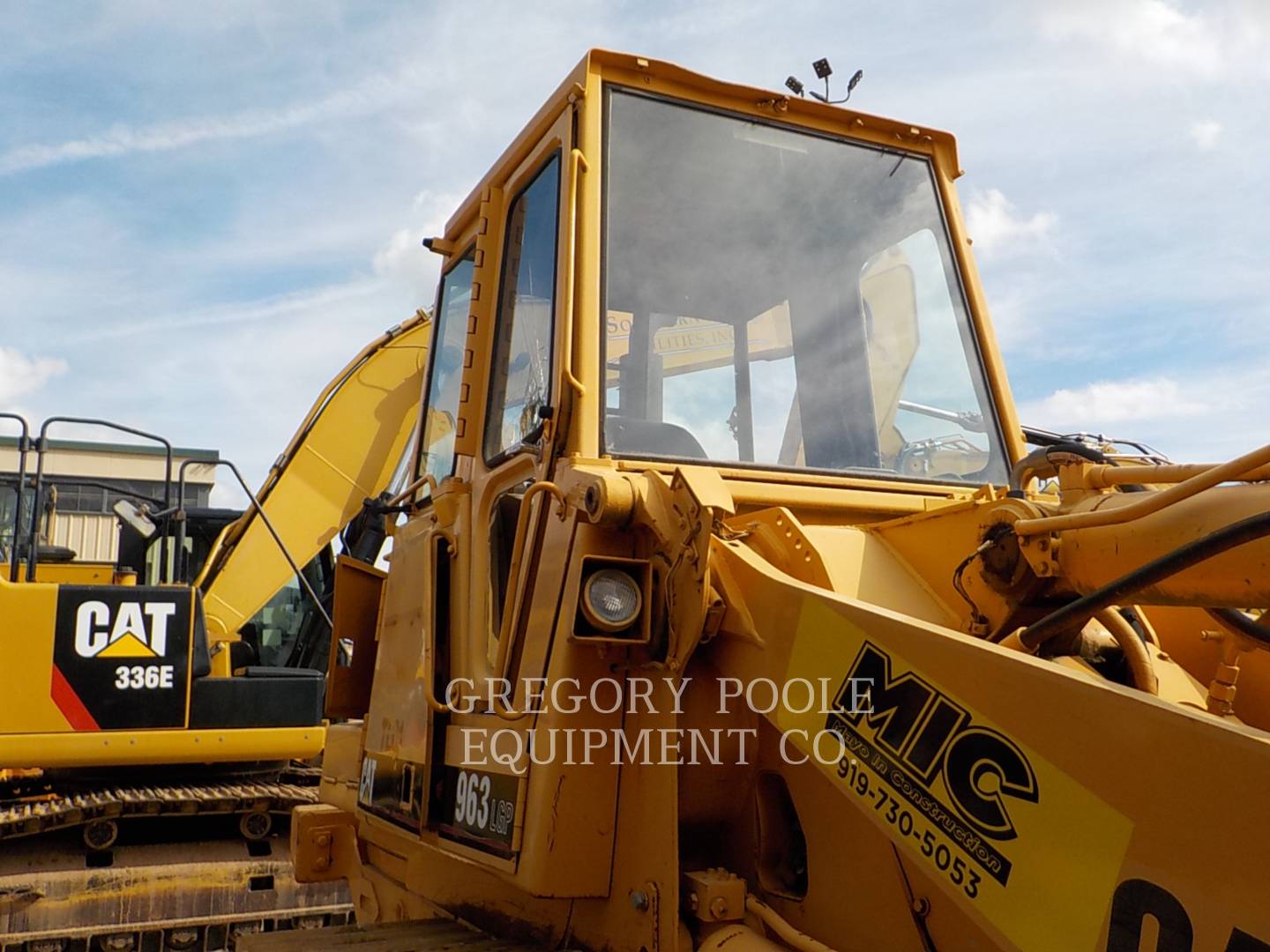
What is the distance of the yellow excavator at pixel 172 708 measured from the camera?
21.6 feet

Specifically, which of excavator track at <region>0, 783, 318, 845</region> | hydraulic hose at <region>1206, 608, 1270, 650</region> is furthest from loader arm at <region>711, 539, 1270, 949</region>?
excavator track at <region>0, 783, 318, 845</region>

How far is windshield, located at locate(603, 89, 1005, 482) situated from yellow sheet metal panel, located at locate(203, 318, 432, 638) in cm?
464

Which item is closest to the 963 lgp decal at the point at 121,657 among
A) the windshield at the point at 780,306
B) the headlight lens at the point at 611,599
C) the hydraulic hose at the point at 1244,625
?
the windshield at the point at 780,306

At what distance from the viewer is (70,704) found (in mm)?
6727

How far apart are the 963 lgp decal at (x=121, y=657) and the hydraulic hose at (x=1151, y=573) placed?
5.88 metres

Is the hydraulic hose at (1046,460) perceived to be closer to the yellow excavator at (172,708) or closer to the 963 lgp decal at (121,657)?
the yellow excavator at (172,708)

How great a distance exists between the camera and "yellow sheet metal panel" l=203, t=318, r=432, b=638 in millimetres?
7828

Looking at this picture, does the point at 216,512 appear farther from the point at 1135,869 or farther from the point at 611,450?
the point at 1135,869

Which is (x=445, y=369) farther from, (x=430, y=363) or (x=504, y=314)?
(x=504, y=314)

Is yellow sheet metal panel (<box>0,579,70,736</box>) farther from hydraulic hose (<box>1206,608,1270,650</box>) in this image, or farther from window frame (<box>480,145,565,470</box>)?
hydraulic hose (<box>1206,608,1270,650</box>)

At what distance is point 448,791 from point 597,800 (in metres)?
0.70

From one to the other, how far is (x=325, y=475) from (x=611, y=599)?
19.0 ft

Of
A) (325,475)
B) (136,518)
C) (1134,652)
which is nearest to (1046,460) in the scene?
(1134,652)

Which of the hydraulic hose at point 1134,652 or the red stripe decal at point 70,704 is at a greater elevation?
the hydraulic hose at point 1134,652
